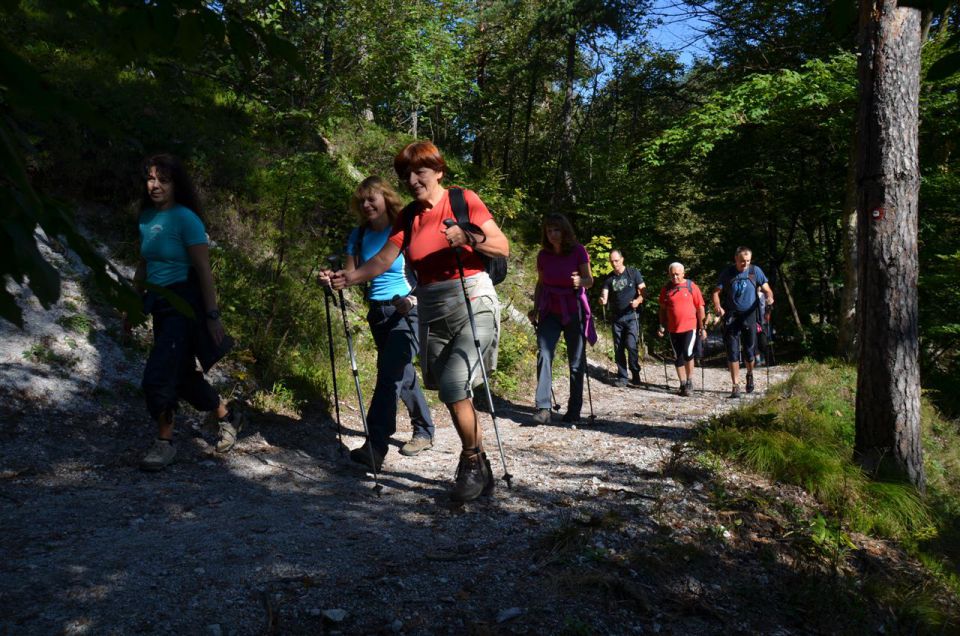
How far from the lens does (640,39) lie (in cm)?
2592

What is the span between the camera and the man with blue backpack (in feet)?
33.9

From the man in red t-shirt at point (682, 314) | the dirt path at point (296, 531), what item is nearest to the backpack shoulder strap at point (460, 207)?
the dirt path at point (296, 531)

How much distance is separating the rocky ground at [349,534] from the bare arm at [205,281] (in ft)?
3.72

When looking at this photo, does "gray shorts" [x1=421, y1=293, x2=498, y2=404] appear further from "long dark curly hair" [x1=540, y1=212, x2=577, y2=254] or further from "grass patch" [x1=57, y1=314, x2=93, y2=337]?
"grass patch" [x1=57, y1=314, x2=93, y2=337]

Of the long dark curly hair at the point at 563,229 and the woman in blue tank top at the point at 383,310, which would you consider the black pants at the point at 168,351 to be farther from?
the long dark curly hair at the point at 563,229

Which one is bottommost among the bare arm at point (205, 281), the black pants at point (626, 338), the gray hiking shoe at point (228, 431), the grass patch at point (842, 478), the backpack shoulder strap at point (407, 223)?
the grass patch at point (842, 478)

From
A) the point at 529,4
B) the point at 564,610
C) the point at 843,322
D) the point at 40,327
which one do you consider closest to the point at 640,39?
the point at 529,4

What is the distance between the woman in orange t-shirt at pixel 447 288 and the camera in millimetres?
4324

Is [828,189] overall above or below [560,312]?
above

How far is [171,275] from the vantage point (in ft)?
16.3

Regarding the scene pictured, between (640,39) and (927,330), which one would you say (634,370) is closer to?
(927,330)

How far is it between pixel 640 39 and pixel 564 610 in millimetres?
26120

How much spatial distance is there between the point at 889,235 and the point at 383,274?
415 centimetres

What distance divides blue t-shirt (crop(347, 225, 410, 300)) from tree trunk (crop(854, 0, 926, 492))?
3.87m
